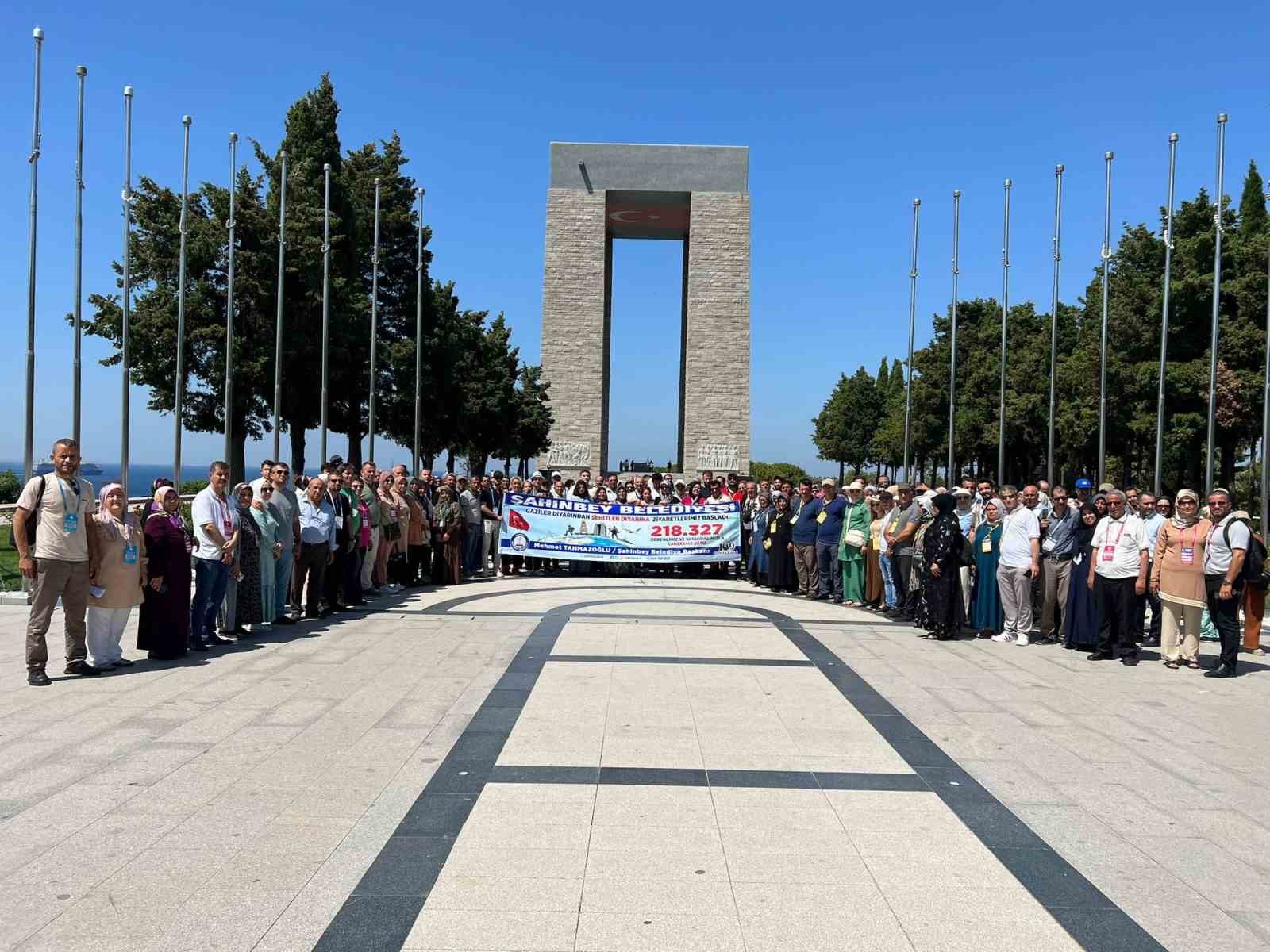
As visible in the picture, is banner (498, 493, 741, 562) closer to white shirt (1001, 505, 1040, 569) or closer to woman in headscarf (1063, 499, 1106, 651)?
white shirt (1001, 505, 1040, 569)

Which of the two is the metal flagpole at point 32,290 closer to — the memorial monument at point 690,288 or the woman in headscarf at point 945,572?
the woman in headscarf at point 945,572

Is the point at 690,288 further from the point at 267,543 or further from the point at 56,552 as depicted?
the point at 56,552

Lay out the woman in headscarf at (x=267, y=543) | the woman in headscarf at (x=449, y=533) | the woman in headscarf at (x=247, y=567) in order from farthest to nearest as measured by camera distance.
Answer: the woman in headscarf at (x=449, y=533)
the woman in headscarf at (x=267, y=543)
the woman in headscarf at (x=247, y=567)

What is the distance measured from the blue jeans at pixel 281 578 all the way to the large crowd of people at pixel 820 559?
0.06 feet

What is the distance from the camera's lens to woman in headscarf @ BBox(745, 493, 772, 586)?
16797mm

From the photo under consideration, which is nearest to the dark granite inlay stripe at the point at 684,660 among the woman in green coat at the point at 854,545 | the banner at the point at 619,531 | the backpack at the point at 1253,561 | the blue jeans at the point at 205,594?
the blue jeans at the point at 205,594

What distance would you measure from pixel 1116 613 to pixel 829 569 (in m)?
5.16

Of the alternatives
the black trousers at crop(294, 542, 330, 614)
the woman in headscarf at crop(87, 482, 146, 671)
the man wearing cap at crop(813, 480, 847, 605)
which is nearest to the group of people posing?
the man wearing cap at crop(813, 480, 847, 605)

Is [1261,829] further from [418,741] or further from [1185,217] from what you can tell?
[1185,217]

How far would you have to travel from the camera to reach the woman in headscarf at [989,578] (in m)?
11.5

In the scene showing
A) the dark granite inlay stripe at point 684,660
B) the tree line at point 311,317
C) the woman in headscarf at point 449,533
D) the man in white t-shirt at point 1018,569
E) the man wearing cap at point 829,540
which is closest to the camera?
the dark granite inlay stripe at point 684,660

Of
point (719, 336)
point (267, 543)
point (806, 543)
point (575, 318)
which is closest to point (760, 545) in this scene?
point (806, 543)

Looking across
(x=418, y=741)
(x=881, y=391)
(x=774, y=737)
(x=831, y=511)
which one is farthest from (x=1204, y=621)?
(x=881, y=391)

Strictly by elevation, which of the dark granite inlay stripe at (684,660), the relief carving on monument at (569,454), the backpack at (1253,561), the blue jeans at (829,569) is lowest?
the dark granite inlay stripe at (684,660)
